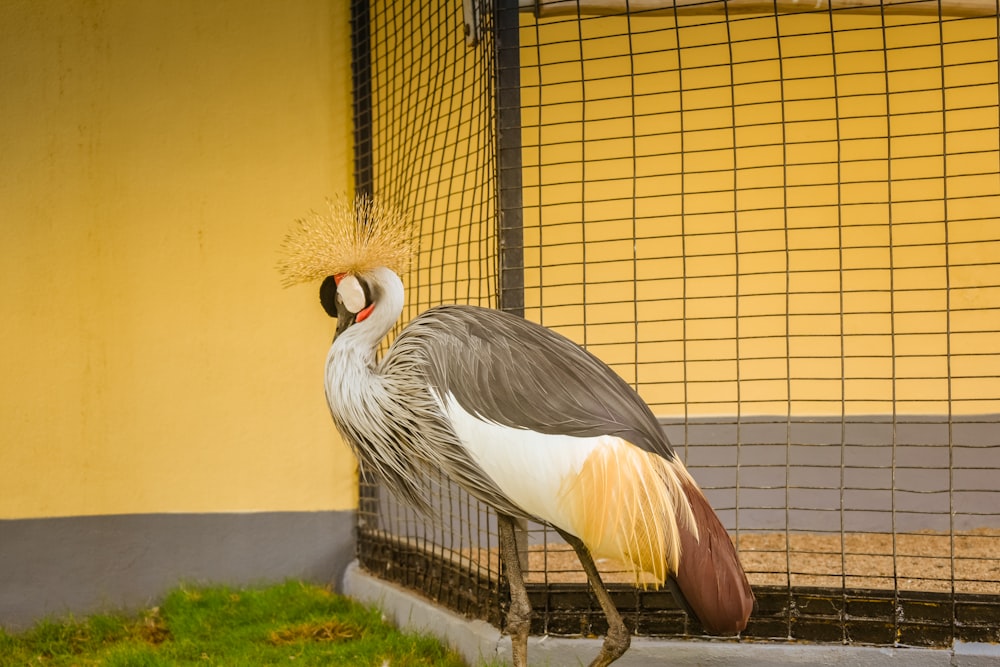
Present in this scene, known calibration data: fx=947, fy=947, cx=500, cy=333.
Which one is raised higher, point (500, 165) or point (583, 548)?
point (500, 165)

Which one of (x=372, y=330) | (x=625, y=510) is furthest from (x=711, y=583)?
(x=372, y=330)

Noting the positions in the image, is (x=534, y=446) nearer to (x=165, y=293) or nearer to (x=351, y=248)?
(x=351, y=248)

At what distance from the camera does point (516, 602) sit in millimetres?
2209

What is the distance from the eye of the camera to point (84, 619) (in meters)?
3.49

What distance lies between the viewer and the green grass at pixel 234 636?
286 centimetres

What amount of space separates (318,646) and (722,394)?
197 cm

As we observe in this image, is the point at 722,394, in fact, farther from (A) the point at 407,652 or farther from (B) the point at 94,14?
(B) the point at 94,14

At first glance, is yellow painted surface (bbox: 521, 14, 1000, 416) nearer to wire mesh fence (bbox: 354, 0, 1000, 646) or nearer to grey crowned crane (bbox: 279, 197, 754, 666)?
wire mesh fence (bbox: 354, 0, 1000, 646)

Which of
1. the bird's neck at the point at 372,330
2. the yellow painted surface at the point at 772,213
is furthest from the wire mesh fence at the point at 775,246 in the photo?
the bird's neck at the point at 372,330

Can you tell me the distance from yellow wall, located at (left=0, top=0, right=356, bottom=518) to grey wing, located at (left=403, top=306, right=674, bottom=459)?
1659 mm

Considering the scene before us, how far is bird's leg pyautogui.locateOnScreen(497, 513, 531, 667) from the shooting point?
2.21 m

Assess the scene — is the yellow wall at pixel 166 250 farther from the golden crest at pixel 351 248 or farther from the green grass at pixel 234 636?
the golden crest at pixel 351 248

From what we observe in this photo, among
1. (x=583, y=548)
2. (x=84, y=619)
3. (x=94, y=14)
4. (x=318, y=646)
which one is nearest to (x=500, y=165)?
(x=583, y=548)

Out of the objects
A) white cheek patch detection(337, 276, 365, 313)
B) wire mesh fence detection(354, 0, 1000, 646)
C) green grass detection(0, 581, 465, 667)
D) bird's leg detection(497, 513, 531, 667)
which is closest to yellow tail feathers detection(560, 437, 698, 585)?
bird's leg detection(497, 513, 531, 667)
